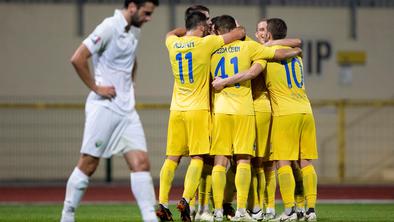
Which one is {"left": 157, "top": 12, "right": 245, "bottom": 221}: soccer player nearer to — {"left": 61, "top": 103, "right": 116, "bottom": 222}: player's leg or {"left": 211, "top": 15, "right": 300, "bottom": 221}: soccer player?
{"left": 211, "top": 15, "right": 300, "bottom": 221}: soccer player

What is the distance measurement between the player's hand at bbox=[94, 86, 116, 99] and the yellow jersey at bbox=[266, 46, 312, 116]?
10.1 ft

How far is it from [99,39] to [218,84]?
2.62 meters

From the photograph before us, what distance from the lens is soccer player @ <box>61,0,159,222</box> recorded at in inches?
337

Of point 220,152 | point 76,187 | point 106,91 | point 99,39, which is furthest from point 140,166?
point 220,152

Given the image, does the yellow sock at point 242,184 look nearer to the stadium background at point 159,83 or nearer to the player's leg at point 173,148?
the player's leg at point 173,148

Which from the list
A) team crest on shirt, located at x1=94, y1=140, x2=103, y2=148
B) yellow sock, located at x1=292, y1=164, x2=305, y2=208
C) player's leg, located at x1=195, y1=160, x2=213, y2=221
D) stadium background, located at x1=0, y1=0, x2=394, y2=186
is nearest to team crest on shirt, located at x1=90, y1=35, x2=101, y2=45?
team crest on shirt, located at x1=94, y1=140, x2=103, y2=148

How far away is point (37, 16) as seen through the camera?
22578 mm

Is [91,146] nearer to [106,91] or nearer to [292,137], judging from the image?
[106,91]

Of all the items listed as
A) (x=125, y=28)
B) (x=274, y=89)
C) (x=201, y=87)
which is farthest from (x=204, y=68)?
(x=125, y=28)

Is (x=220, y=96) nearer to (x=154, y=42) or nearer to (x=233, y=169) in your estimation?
(x=233, y=169)

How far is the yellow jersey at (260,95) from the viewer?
11242 millimetres

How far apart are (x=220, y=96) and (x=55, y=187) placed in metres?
11.2

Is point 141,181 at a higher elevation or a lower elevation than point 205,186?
higher

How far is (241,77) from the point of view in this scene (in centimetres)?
1080
